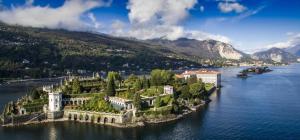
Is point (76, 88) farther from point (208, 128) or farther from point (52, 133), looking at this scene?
point (208, 128)

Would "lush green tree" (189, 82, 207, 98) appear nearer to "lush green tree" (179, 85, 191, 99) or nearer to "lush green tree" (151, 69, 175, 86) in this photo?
"lush green tree" (179, 85, 191, 99)

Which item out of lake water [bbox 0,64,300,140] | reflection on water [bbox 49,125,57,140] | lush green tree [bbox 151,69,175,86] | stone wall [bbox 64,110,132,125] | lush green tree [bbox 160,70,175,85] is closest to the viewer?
lake water [bbox 0,64,300,140]

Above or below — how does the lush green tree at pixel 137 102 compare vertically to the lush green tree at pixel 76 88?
below

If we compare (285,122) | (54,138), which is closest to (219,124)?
(285,122)

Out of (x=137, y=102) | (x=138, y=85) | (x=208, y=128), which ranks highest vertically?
(x=138, y=85)

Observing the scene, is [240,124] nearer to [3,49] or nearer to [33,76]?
[33,76]

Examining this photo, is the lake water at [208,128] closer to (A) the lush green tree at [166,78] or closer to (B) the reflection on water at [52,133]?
(B) the reflection on water at [52,133]

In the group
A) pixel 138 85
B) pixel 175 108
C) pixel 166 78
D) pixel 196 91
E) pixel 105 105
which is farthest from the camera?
pixel 166 78

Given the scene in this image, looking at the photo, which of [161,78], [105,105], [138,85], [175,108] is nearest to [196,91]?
[161,78]

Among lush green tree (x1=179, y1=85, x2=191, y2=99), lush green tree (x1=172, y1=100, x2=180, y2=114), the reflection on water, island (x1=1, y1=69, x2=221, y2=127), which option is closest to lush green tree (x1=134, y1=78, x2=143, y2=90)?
island (x1=1, y1=69, x2=221, y2=127)

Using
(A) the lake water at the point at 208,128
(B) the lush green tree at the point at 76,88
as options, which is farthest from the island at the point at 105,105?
(A) the lake water at the point at 208,128

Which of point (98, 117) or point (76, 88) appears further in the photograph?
point (76, 88)
